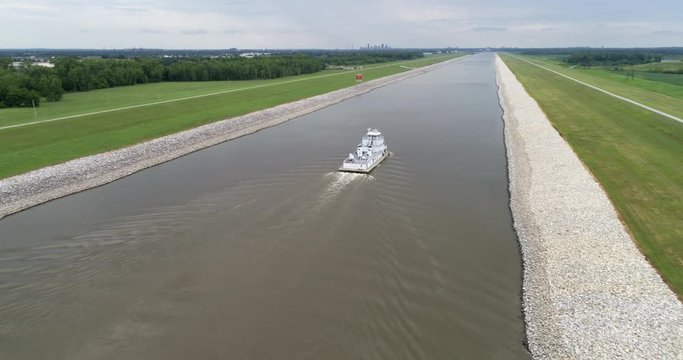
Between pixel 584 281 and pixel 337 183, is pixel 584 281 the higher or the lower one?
the lower one

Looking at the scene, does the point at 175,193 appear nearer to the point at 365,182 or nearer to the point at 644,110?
the point at 365,182

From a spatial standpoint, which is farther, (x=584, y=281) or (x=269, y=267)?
(x=269, y=267)

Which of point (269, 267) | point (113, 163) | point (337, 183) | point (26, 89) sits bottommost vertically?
point (269, 267)

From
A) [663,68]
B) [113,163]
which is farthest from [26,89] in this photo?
[663,68]

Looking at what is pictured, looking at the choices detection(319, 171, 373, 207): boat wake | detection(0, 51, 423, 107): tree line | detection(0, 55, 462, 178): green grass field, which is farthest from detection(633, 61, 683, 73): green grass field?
detection(319, 171, 373, 207): boat wake

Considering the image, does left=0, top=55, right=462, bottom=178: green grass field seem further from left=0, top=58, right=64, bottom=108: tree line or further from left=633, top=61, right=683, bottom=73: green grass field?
left=633, top=61, right=683, bottom=73: green grass field

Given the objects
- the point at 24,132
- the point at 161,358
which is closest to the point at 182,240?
the point at 161,358

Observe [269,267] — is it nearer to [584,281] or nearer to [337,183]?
[337,183]
